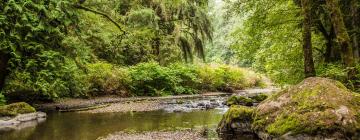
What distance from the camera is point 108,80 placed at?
1180 inches

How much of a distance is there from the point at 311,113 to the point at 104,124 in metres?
7.97

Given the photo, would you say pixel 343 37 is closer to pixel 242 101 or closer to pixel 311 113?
pixel 311 113

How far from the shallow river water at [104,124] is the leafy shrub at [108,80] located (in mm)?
9657

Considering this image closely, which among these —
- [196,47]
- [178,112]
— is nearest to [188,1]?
[196,47]

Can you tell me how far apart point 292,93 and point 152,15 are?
72.5 feet

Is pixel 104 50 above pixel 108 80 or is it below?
above

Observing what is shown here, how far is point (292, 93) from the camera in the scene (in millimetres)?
12016

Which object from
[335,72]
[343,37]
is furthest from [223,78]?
[343,37]

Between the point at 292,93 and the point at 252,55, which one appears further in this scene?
the point at 252,55

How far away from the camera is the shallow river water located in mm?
13289

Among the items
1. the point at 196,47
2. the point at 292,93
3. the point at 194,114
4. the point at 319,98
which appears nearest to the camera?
the point at 319,98

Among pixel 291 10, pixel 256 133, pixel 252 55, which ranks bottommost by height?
pixel 256 133

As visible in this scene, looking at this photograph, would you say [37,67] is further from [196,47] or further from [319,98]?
[196,47]

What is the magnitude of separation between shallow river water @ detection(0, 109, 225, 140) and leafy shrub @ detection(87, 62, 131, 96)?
9.66 m
